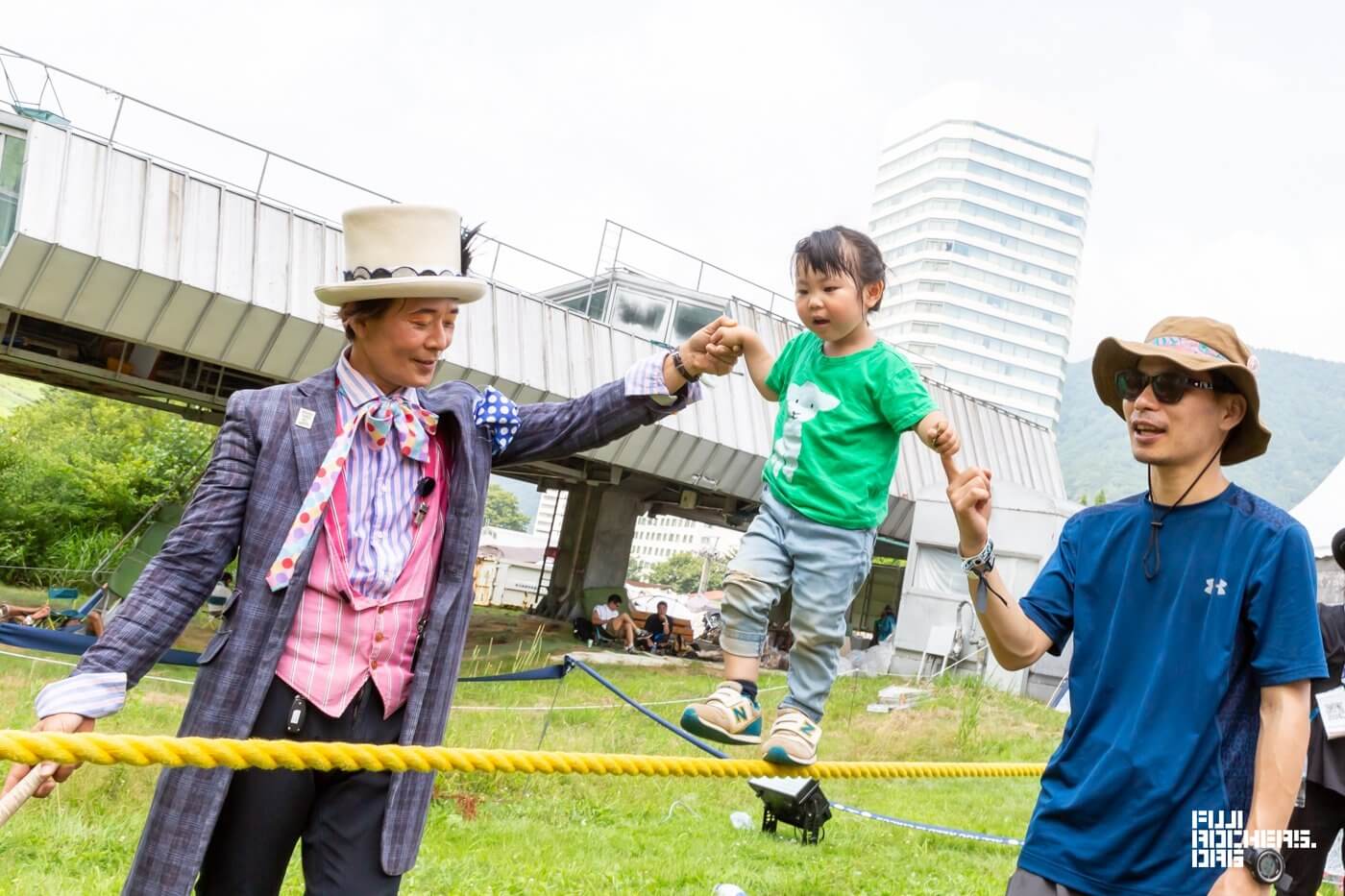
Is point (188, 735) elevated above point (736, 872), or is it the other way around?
point (188, 735)

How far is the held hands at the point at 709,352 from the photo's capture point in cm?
283

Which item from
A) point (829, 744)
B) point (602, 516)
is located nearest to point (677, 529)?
point (602, 516)

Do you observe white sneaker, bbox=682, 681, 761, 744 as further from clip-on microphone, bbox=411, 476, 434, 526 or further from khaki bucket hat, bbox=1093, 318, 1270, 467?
khaki bucket hat, bbox=1093, 318, 1270, 467

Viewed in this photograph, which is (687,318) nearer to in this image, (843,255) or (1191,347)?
(843,255)

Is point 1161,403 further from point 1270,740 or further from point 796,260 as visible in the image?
point 796,260

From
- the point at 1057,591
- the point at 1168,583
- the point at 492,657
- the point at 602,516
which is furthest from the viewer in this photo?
the point at 602,516

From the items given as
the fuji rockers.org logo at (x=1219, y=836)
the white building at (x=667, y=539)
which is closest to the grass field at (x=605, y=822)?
the fuji rockers.org logo at (x=1219, y=836)

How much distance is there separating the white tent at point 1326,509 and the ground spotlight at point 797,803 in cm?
935

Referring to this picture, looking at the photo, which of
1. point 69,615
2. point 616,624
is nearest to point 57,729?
point 69,615

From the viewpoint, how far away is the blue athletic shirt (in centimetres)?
216

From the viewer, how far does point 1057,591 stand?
2.59 meters

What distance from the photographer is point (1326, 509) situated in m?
15.3

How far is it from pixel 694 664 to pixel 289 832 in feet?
57.0

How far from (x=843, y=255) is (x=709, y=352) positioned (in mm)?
646
